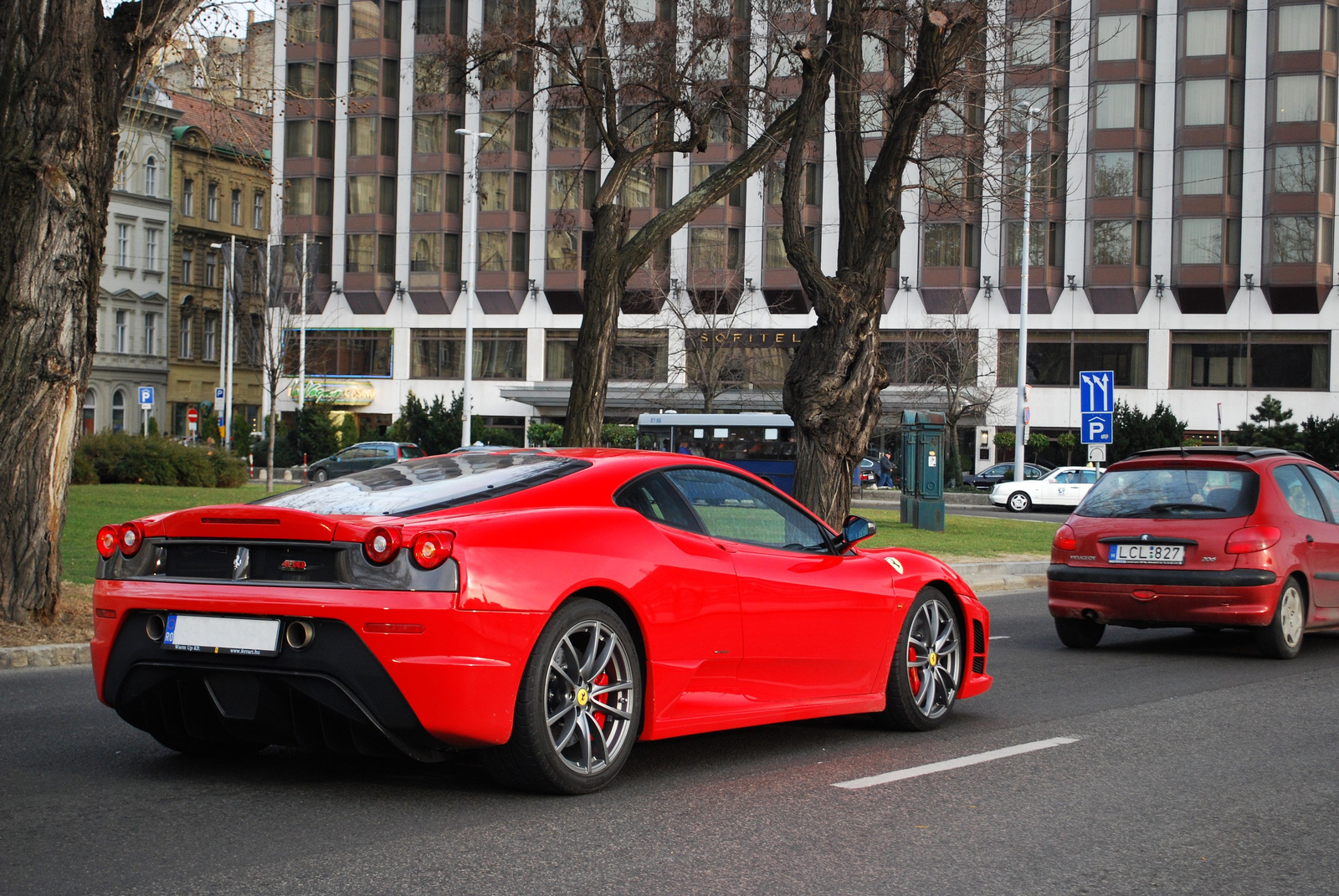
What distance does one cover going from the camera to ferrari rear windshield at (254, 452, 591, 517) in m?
5.65

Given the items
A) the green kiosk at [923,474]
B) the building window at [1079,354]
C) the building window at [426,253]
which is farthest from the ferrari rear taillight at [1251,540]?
the building window at [426,253]

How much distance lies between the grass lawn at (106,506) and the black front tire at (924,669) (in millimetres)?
8579

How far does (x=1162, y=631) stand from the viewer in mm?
13172

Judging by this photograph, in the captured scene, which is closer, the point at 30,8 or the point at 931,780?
the point at 931,780

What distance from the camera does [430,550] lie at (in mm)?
5172

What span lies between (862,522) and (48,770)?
3.74 meters

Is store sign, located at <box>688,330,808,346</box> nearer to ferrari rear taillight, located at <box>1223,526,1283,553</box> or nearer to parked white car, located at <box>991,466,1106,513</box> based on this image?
parked white car, located at <box>991,466,1106,513</box>

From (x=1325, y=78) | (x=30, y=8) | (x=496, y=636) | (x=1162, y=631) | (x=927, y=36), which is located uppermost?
(x=1325, y=78)

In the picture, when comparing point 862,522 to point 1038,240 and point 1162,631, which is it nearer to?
point 1162,631

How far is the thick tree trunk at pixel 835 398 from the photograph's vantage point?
17.1 meters

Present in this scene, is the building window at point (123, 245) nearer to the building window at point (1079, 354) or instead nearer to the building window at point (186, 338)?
the building window at point (186, 338)

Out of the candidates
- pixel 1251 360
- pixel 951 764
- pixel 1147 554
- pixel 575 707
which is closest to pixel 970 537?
pixel 1147 554

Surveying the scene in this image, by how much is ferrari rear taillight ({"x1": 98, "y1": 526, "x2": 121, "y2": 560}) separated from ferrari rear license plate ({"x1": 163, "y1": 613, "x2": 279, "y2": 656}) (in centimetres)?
50

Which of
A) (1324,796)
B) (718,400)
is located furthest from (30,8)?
(718,400)
